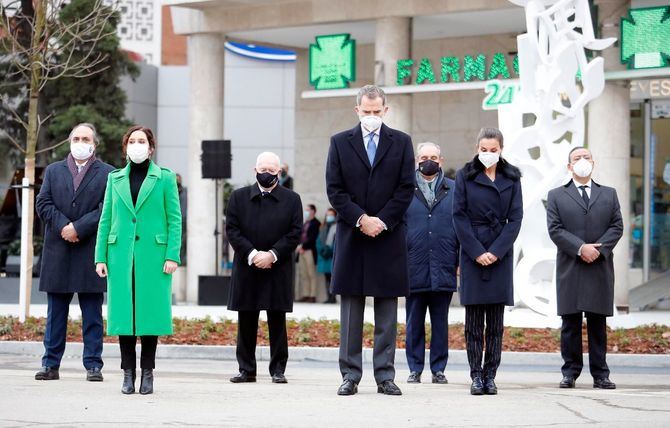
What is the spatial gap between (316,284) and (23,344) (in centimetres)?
1349

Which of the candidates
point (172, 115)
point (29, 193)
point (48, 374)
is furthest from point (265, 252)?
A: point (172, 115)

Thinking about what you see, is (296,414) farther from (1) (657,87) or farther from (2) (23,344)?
(1) (657,87)

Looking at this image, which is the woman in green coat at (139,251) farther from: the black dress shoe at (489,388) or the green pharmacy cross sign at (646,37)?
the green pharmacy cross sign at (646,37)

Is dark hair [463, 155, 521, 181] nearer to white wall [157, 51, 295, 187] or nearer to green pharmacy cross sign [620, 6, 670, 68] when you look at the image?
green pharmacy cross sign [620, 6, 670, 68]

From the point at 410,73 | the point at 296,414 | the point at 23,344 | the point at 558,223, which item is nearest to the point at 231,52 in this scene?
the point at 410,73

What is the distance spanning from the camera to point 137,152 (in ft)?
36.3

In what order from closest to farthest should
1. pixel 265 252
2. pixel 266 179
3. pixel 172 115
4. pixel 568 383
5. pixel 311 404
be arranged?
pixel 311 404 → pixel 265 252 → pixel 266 179 → pixel 568 383 → pixel 172 115

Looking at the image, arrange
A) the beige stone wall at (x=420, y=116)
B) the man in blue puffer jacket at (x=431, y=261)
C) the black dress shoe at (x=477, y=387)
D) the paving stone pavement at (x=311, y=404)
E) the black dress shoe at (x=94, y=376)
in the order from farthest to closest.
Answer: the beige stone wall at (x=420, y=116) → the man in blue puffer jacket at (x=431, y=261) → the black dress shoe at (x=94, y=376) → the black dress shoe at (x=477, y=387) → the paving stone pavement at (x=311, y=404)

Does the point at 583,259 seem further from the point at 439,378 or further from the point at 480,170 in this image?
the point at 439,378

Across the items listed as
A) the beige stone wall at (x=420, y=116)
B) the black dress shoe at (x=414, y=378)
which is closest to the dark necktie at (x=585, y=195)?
the black dress shoe at (x=414, y=378)

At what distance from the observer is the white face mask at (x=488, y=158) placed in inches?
449

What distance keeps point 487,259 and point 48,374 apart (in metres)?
3.68

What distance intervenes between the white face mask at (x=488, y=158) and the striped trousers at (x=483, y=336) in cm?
110

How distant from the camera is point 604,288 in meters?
12.3
